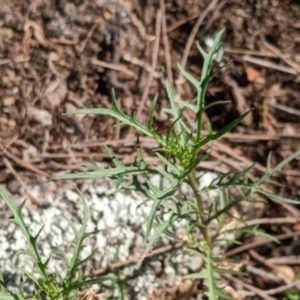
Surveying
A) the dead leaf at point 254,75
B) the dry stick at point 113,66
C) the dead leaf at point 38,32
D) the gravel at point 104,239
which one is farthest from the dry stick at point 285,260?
the dead leaf at point 38,32

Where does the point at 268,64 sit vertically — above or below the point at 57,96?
above

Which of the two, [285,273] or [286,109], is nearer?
[285,273]

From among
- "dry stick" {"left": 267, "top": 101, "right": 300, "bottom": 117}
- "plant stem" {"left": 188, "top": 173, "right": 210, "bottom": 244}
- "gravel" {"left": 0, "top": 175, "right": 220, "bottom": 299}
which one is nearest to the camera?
"plant stem" {"left": 188, "top": 173, "right": 210, "bottom": 244}

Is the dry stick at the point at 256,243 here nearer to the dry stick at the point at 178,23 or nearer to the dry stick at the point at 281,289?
the dry stick at the point at 281,289

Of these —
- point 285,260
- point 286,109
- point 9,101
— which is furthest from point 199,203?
point 9,101

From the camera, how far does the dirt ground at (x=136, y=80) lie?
8.89 ft

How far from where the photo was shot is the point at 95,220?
264 cm

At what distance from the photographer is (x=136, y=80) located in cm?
285

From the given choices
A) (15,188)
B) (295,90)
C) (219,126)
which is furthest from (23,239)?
(295,90)

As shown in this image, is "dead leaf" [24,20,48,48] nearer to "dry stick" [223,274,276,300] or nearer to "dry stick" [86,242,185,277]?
"dry stick" [86,242,185,277]

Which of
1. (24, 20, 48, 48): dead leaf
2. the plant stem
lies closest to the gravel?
the plant stem

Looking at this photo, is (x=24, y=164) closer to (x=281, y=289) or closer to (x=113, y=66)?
(x=113, y=66)

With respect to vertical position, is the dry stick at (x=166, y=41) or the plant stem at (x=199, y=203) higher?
the dry stick at (x=166, y=41)

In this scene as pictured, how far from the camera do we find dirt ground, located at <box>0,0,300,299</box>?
271 centimetres
